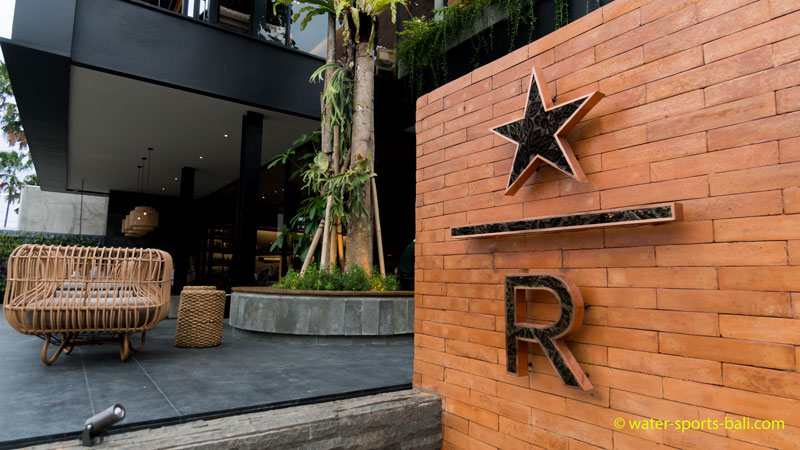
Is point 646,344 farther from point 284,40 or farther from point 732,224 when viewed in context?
point 284,40

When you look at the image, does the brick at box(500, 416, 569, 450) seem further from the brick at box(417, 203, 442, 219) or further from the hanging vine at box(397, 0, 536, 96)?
the hanging vine at box(397, 0, 536, 96)

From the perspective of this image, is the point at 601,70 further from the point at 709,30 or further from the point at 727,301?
the point at 727,301

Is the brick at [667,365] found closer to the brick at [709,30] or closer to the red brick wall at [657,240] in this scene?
the red brick wall at [657,240]

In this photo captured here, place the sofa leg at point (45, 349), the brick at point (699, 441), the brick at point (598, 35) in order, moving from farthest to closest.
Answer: the sofa leg at point (45, 349) < the brick at point (598, 35) < the brick at point (699, 441)

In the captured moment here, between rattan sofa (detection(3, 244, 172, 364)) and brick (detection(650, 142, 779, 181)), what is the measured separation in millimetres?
3285

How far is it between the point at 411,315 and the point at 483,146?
106 inches

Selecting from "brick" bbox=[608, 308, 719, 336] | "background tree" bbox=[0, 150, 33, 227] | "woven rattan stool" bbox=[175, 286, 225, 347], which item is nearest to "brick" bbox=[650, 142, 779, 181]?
"brick" bbox=[608, 308, 719, 336]

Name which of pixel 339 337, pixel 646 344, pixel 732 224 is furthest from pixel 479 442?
pixel 339 337

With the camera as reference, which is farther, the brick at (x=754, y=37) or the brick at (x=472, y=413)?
the brick at (x=472, y=413)

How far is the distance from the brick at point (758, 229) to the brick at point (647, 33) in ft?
2.63

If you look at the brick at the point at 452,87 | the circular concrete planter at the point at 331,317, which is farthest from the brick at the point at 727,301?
the circular concrete planter at the point at 331,317

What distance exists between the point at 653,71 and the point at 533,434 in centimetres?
170

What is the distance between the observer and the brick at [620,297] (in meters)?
1.77

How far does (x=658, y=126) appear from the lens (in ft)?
5.88
